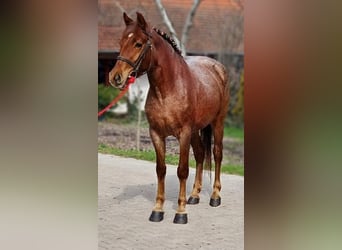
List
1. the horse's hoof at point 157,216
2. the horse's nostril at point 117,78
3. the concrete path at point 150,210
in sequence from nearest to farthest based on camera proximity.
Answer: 1. the horse's nostril at point 117,78
2. the concrete path at point 150,210
3. the horse's hoof at point 157,216

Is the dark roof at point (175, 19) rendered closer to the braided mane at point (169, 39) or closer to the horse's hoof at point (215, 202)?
the braided mane at point (169, 39)

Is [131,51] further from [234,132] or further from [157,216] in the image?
[157,216]

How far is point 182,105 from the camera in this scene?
215 cm

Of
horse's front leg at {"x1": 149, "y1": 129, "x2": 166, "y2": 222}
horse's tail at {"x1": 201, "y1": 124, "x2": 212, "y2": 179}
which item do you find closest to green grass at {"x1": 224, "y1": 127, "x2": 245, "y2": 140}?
horse's tail at {"x1": 201, "y1": 124, "x2": 212, "y2": 179}

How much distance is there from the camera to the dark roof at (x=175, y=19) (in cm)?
213

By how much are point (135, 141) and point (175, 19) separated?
60cm

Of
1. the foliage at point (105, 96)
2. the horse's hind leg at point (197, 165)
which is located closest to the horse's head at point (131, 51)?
the foliage at point (105, 96)

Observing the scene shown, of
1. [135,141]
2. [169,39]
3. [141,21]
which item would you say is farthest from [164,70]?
[135,141]

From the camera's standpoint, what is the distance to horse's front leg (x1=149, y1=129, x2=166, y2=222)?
2.18 metres

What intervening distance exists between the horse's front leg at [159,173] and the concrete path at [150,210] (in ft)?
0.08

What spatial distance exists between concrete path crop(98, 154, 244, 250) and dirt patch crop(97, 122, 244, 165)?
70mm
